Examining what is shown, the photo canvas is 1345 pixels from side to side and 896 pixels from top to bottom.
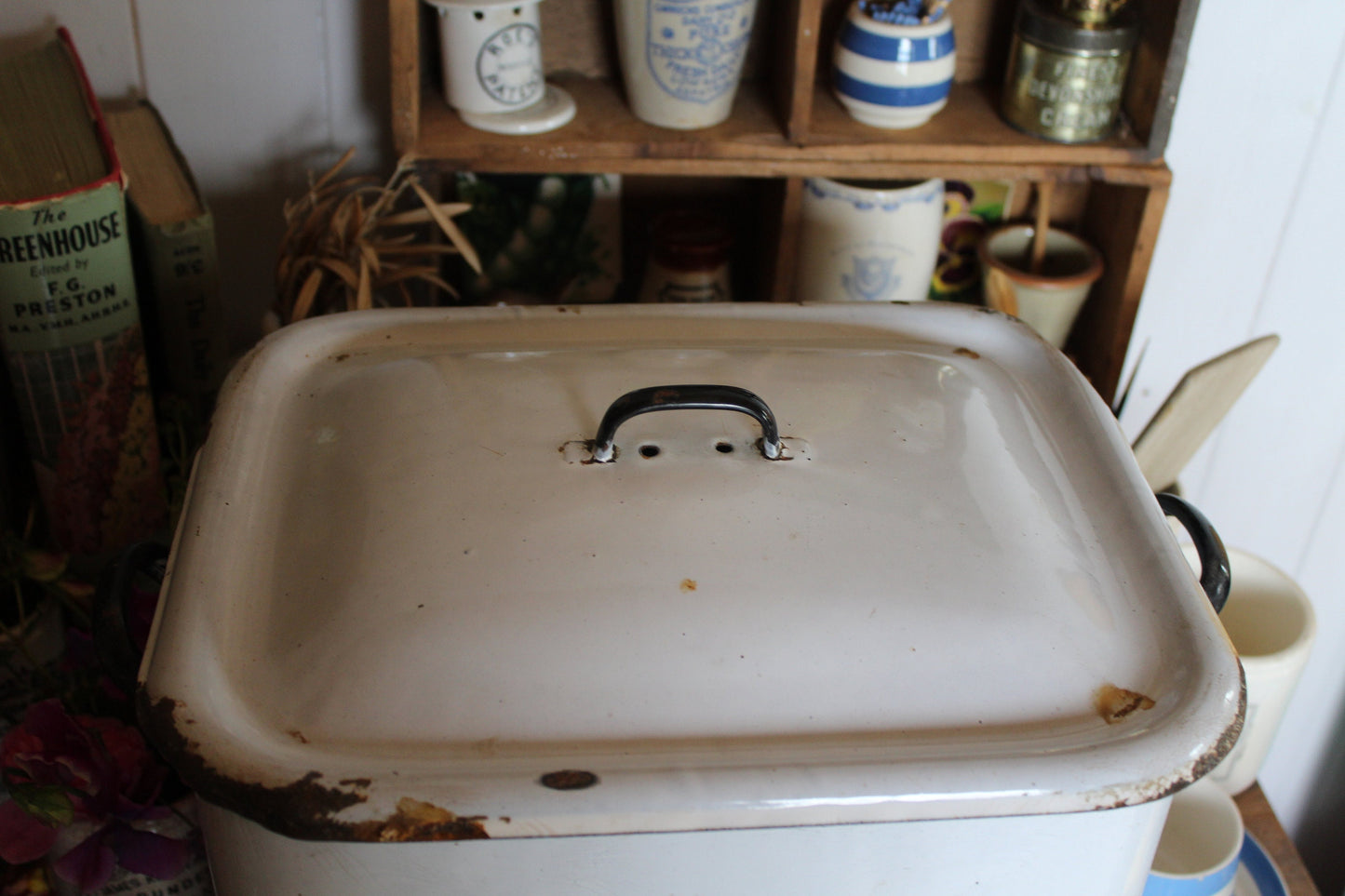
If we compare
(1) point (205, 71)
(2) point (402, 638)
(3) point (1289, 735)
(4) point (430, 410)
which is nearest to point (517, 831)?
(2) point (402, 638)

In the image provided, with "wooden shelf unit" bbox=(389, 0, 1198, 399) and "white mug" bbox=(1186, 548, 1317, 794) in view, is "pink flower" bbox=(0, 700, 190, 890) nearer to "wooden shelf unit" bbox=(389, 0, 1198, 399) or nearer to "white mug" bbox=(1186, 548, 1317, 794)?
"wooden shelf unit" bbox=(389, 0, 1198, 399)

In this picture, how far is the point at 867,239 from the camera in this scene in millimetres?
997

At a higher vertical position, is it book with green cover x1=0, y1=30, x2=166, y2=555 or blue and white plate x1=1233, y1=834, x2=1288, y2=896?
book with green cover x1=0, y1=30, x2=166, y2=555

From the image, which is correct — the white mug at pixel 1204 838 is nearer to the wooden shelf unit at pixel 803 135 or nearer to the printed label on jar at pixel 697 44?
the wooden shelf unit at pixel 803 135

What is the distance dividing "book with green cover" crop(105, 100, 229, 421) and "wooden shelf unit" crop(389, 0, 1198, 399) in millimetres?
179

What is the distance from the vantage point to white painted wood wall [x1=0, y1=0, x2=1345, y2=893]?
100 cm

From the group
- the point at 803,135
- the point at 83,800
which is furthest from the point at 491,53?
the point at 83,800

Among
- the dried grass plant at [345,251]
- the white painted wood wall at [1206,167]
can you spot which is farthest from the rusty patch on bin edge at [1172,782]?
the white painted wood wall at [1206,167]

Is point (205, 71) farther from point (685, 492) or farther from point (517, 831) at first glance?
point (517, 831)

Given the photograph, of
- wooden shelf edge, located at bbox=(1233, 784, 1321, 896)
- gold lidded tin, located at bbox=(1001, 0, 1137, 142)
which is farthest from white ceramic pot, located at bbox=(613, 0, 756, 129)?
wooden shelf edge, located at bbox=(1233, 784, 1321, 896)

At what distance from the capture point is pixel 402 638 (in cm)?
53

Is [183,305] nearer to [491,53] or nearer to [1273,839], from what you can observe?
[491,53]

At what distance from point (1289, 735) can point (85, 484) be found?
1.49m

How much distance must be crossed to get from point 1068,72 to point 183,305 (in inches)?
29.0
